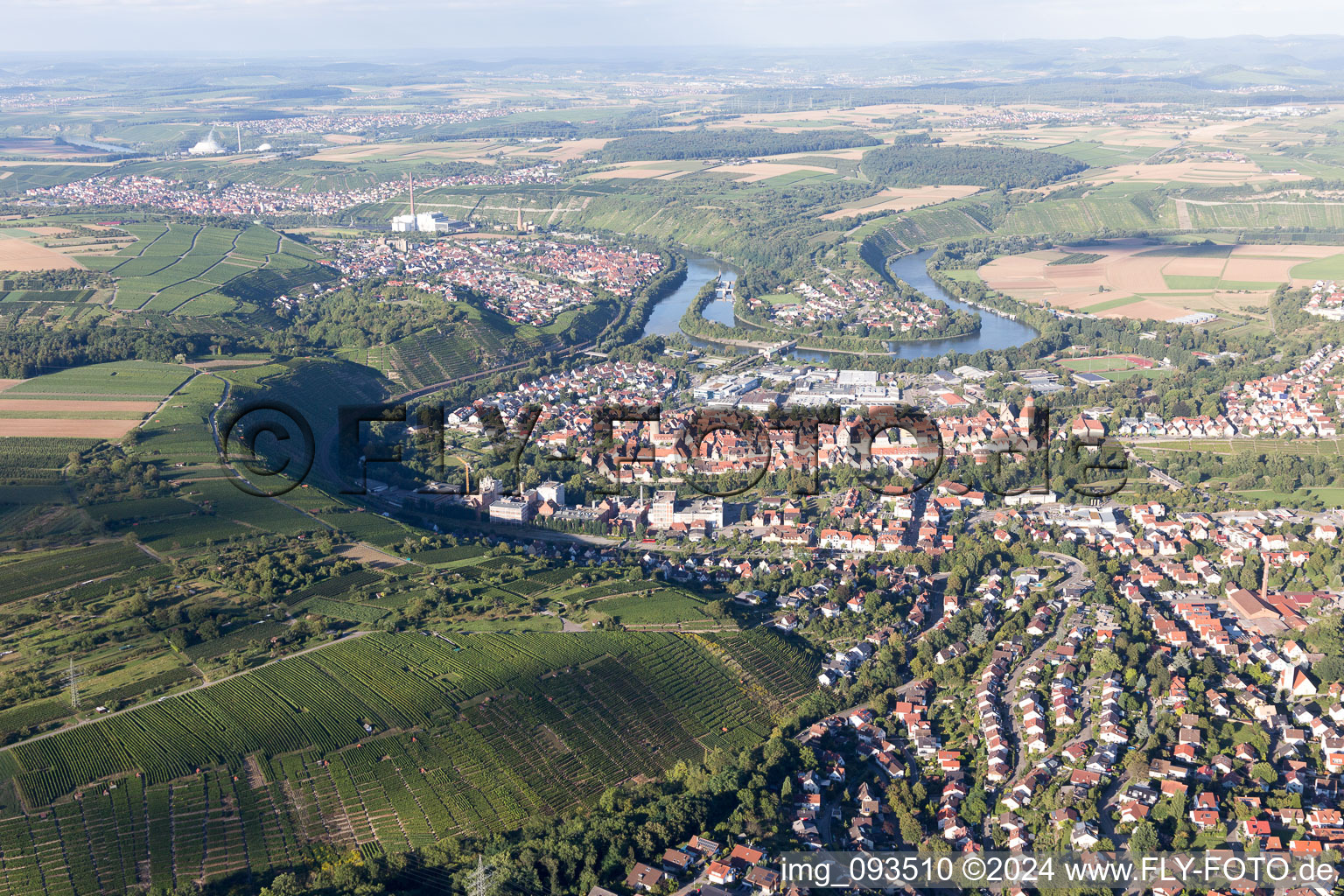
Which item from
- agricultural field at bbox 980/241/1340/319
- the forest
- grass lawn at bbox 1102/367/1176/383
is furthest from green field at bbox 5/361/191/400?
the forest

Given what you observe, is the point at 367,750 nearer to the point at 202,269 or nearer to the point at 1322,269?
the point at 202,269

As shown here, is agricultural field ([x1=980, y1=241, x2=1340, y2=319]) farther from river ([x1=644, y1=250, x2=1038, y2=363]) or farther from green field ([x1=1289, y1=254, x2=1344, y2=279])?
river ([x1=644, y1=250, x2=1038, y2=363])

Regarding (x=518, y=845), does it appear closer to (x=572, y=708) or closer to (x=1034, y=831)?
(x=572, y=708)

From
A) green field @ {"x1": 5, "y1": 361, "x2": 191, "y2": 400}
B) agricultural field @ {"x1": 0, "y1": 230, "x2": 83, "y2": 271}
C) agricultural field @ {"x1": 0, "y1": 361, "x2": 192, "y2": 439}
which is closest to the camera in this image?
agricultural field @ {"x1": 0, "y1": 361, "x2": 192, "y2": 439}

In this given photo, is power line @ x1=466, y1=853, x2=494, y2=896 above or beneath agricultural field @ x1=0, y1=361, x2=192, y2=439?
beneath

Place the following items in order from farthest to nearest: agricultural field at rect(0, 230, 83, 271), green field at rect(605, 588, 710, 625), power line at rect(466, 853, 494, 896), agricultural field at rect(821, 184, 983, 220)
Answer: agricultural field at rect(821, 184, 983, 220)
agricultural field at rect(0, 230, 83, 271)
green field at rect(605, 588, 710, 625)
power line at rect(466, 853, 494, 896)

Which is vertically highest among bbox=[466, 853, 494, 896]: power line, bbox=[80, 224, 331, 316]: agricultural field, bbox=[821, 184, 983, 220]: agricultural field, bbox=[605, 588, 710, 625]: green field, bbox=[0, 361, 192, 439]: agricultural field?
bbox=[821, 184, 983, 220]: agricultural field
